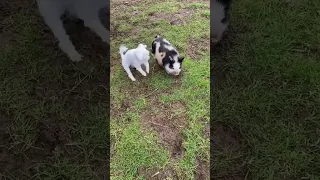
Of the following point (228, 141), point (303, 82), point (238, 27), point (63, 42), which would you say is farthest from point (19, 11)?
point (303, 82)

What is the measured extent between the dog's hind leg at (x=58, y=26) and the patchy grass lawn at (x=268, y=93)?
1.07 metres

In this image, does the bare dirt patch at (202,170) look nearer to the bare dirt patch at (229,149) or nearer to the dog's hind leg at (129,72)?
the bare dirt patch at (229,149)

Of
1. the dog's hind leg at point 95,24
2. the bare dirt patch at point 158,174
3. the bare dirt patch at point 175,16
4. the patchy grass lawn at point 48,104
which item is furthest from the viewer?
the bare dirt patch at point 175,16

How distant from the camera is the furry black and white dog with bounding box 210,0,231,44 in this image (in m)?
3.50

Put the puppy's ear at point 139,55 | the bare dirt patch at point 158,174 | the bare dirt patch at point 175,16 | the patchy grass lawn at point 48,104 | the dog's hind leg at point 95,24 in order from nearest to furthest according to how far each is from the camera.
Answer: the bare dirt patch at point 158,174, the patchy grass lawn at point 48,104, the puppy's ear at point 139,55, the dog's hind leg at point 95,24, the bare dirt patch at point 175,16

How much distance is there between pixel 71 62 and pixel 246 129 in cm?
138

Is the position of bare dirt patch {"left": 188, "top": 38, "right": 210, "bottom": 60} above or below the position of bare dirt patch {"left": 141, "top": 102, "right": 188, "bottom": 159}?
above

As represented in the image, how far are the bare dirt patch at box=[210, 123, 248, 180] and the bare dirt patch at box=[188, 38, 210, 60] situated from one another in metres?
0.68

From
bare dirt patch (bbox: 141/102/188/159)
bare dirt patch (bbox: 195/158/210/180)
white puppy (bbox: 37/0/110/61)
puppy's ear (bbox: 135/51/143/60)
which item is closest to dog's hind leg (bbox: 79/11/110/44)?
white puppy (bbox: 37/0/110/61)

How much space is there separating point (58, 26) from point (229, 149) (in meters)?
1.59

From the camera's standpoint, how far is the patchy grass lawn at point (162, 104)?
2.68m

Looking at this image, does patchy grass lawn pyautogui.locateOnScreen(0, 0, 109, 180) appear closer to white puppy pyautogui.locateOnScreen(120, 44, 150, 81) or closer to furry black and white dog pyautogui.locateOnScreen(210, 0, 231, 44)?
white puppy pyautogui.locateOnScreen(120, 44, 150, 81)

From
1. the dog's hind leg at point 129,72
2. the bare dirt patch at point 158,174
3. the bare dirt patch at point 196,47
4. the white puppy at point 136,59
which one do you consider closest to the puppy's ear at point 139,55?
the white puppy at point 136,59

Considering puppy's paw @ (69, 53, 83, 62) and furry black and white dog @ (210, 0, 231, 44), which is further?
furry black and white dog @ (210, 0, 231, 44)
